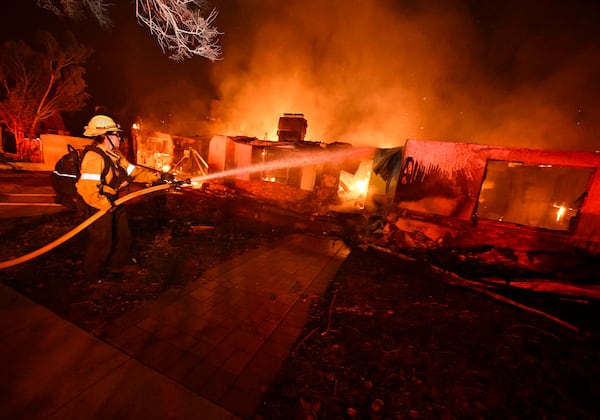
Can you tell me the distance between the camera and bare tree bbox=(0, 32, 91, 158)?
1589cm

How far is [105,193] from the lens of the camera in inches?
156

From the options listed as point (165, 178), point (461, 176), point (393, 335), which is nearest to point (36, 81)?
point (165, 178)

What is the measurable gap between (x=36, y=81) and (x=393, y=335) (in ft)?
82.8

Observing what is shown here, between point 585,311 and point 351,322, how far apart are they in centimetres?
467

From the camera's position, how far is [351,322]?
Answer: 398cm

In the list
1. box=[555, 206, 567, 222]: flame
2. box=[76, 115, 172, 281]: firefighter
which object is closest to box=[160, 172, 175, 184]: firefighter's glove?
box=[76, 115, 172, 281]: firefighter

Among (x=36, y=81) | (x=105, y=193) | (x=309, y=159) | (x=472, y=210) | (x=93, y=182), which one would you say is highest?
(x=36, y=81)

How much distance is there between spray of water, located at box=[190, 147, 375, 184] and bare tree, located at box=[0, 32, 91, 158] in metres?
12.7

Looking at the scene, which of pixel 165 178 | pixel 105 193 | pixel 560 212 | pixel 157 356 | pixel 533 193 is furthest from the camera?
pixel 533 193

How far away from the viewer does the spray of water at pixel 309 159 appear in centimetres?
1367

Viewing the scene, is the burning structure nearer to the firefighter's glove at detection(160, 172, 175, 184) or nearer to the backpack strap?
the firefighter's glove at detection(160, 172, 175, 184)

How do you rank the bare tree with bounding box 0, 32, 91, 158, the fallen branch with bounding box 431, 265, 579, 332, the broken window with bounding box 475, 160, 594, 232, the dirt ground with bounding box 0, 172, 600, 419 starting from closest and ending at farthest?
1. the dirt ground with bounding box 0, 172, 600, 419
2. the fallen branch with bounding box 431, 265, 579, 332
3. the broken window with bounding box 475, 160, 594, 232
4. the bare tree with bounding box 0, 32, 91, 158

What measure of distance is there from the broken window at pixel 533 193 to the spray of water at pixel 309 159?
683cm

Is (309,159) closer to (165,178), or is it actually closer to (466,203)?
(466,203)
